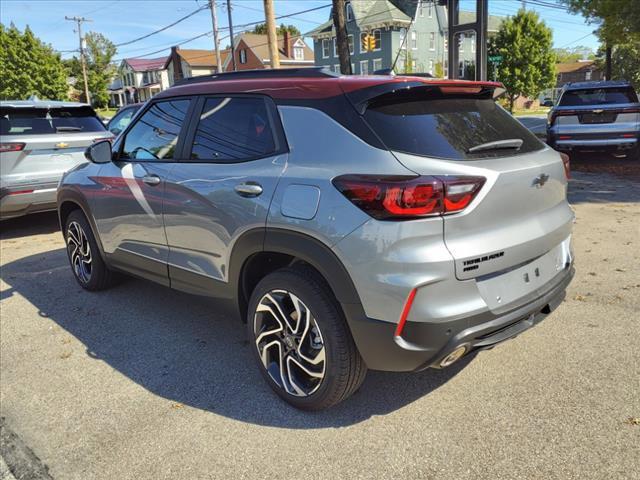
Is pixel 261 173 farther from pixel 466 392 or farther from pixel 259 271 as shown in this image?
pixel 466 392

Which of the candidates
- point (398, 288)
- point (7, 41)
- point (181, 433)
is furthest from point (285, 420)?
point (7, 41)

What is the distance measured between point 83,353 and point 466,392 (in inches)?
108

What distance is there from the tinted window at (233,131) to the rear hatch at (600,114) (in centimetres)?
967

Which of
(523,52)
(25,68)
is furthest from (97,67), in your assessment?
(523,52)

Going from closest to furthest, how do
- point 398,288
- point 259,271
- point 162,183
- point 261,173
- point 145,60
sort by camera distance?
point 398,288 → point 261,173 → point 259,271 → point 162,183 → point 145,60

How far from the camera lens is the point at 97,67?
75.2 metres

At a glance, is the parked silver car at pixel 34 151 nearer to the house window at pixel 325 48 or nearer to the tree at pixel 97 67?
the house window at pixel 325 48

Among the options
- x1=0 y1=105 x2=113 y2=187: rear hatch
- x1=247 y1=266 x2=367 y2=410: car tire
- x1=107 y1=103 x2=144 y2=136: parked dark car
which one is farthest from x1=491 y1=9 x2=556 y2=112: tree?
x1=247 y1=266 x2=367 y2=410: car tire

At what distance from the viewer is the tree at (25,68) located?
47.8 m

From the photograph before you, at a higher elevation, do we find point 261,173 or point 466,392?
point 261,173

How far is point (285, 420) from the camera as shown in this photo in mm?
2986

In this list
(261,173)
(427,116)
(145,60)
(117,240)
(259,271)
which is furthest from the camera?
(145,60)

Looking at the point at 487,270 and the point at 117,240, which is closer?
→ the point at 487,270

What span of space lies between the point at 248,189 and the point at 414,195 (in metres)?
1.02
